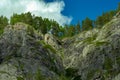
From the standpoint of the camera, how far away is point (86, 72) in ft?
370

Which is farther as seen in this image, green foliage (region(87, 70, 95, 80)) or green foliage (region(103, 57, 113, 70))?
green foliage (region(87, 70, 95, 80))

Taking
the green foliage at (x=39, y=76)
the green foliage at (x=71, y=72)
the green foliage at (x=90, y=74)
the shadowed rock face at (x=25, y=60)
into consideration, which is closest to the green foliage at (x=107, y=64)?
the green foliage at (x=90, y=74)

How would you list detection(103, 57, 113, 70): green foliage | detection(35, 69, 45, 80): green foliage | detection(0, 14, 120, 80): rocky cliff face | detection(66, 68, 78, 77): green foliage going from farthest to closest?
1. detection(66, 68, 78, 77): green foliage
2. detection(103, 57, 113, 70): green foliage
3. detection(0, 14, 120, 80): rocky cliff face
4. detection(35, 69, 45, 80): green foliage

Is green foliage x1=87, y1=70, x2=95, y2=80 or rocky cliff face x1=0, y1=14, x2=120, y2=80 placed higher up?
rocky cliff face x1=0, y1=14, x2=120, y2=80

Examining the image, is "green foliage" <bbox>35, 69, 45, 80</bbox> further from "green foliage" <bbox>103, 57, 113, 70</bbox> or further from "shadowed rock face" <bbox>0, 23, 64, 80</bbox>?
"green foliage" <bbox>103, 57, 113, 70</bbox>

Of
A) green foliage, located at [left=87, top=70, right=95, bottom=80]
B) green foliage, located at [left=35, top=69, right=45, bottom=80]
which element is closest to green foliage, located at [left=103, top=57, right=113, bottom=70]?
green foliage, located at [left=87, top=70, right=95, bottom=80]

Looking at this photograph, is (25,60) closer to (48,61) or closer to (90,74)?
(48,61)

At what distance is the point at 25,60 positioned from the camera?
339 feet

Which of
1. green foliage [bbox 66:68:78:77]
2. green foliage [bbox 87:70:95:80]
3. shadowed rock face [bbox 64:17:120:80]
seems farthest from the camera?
green foliage [bbox 66:68:78:77]

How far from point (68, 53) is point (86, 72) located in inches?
1378

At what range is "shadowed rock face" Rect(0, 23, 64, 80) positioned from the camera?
95688 mm

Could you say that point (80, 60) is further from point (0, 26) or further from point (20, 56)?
point (0, 26)

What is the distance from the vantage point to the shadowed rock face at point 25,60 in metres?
95.7

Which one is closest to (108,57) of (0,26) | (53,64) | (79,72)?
(79,72)
